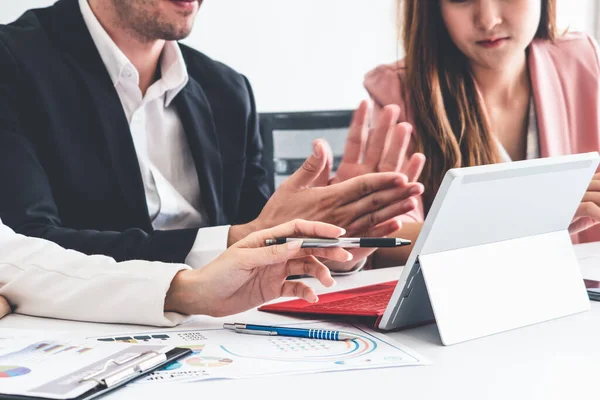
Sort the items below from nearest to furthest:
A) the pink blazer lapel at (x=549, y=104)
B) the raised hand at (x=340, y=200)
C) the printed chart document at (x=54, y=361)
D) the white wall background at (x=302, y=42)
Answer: the printed chart document at (x=54, y=361) < the raised hand at (x=340, y=200) < the pink blazer lapel at (x=549, y=104) < the white wall background at (x=302, y=42)

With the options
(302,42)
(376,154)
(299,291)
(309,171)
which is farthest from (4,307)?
(302,42)

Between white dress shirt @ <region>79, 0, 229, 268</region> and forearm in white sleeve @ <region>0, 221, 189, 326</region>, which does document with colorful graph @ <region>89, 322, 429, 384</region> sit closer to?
forearm in white sleeve @ <region>0, 221, 189, 326</region>

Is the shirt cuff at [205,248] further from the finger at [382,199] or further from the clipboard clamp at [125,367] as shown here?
the clipboard clamp at [125,367]

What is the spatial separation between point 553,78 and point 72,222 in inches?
45.8

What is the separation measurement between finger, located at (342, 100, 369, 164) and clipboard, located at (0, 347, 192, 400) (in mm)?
531

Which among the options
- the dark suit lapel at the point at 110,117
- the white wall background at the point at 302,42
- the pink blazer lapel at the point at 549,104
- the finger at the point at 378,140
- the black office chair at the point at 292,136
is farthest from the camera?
the white wall background at the point at 302,42

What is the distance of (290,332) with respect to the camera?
840mm

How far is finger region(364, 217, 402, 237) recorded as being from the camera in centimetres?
114

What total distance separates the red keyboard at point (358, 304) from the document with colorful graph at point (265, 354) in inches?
1.3

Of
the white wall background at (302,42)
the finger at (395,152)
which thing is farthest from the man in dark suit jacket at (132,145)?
the white wall background at (302,42)

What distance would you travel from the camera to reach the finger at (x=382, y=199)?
1052 mm

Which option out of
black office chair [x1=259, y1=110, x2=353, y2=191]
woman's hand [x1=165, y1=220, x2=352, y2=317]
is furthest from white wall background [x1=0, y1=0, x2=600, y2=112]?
woman's hand [x1=165, y1=220, x2=352, y2=317]

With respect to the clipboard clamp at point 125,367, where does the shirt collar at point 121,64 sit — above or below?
above

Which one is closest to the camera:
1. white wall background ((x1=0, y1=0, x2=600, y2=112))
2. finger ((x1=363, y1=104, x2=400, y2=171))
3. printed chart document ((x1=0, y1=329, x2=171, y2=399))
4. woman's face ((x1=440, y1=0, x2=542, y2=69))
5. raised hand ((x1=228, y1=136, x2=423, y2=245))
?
printed chart document ((x1=0, y1=329, x2=171, y2=399))
